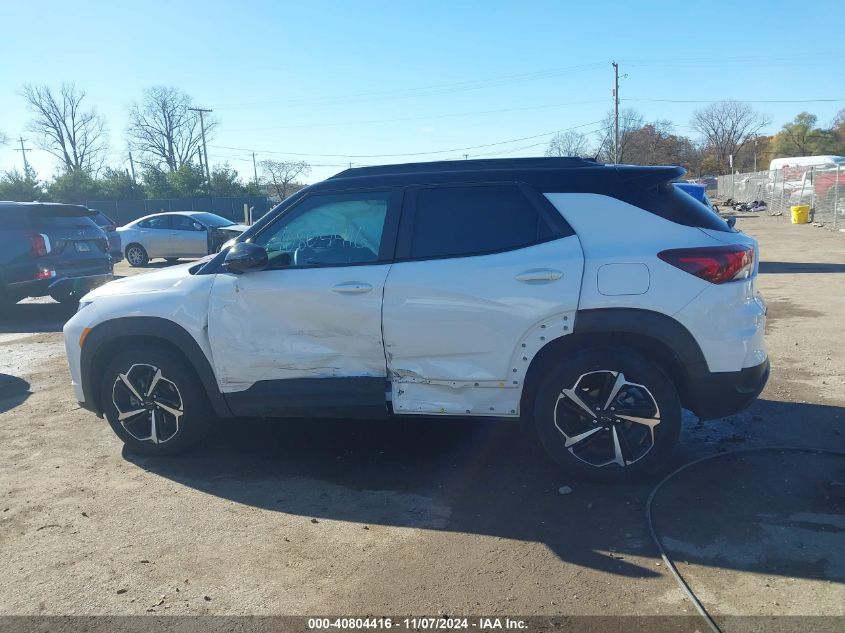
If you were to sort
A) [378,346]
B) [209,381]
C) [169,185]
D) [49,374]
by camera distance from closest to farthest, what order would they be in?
[378,346] → [209,381] → [49,374] → [169,185]

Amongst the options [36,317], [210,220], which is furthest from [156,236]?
[36,317]

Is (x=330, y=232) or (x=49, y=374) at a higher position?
(x=330, y=232)

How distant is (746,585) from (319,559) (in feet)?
6.71

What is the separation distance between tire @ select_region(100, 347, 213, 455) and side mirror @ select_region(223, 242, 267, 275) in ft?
2.84

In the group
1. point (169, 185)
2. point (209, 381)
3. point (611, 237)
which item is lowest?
point (209, 381)

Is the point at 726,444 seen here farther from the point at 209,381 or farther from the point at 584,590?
the point at 209,381

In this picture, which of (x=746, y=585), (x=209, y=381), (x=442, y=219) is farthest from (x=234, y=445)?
(x=746, y=585)

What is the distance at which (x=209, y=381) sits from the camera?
450 centimetres

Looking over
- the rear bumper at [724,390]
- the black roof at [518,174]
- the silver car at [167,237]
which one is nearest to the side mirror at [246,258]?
the black roof at [518,174]

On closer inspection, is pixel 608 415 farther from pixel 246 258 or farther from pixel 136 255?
pixel 136 255

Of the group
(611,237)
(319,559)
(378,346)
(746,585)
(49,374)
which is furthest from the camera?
(49,374)

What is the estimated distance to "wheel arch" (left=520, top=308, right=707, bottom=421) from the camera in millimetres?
3779

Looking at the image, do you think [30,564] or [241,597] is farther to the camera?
[30,564]

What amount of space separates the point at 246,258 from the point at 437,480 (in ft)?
6.20
